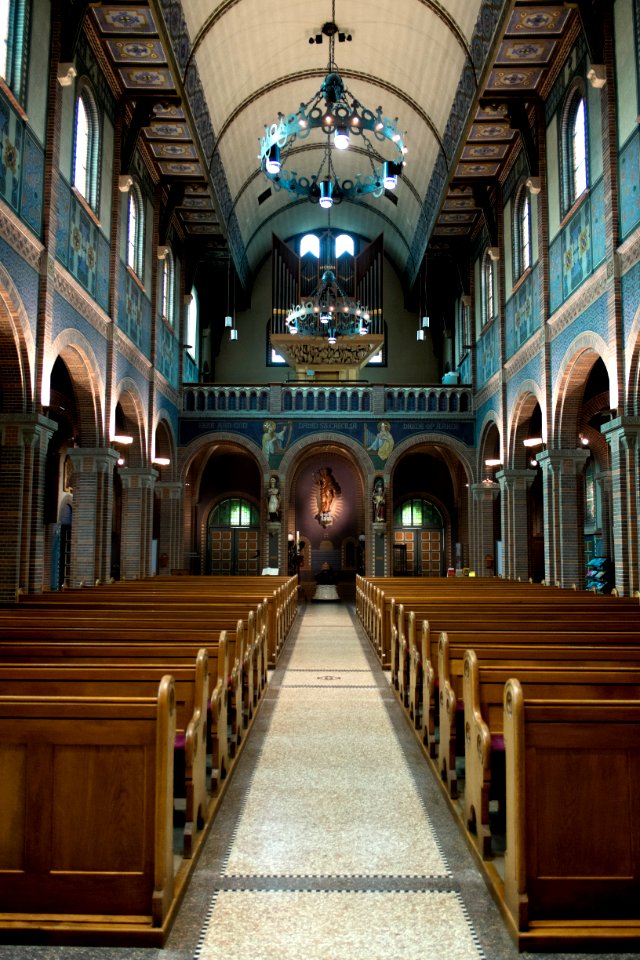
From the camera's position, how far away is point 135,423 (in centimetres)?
1897

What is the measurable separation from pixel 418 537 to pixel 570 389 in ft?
49.3

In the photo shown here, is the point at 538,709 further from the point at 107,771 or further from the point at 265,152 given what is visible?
the point at 265,152

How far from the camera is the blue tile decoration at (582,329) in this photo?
12594 millimetres

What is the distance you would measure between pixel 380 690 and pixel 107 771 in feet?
20.1

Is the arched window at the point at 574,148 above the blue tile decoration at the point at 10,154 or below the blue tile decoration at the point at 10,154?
above

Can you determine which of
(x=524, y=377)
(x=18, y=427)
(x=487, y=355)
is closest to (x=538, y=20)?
(x=524, y=377)

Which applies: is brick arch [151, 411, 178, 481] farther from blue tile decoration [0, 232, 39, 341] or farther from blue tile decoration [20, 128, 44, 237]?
blue tile decoration [20, 128, 44, 237]

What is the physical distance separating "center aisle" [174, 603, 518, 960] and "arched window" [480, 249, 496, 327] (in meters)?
15.6

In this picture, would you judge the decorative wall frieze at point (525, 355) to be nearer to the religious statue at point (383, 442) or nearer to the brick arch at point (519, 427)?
the brick arch at point (519, 427)

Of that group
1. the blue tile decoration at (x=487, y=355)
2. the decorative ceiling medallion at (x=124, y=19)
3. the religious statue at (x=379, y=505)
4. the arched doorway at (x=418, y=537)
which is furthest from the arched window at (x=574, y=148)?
the arched doorway at (x=418, y=537)

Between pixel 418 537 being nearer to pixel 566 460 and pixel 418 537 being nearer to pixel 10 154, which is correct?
pixel 566 460

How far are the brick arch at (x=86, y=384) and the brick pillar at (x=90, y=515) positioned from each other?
31 centimetres

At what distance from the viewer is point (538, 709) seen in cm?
348

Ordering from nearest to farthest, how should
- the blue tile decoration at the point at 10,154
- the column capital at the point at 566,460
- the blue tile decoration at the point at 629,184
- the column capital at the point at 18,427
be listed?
the blue tile decoration at the point at 10,154 → the blue tile decoration at the point at 629,184 → the column capital at the point at 18,427 → the column capital at the point at 566,460
